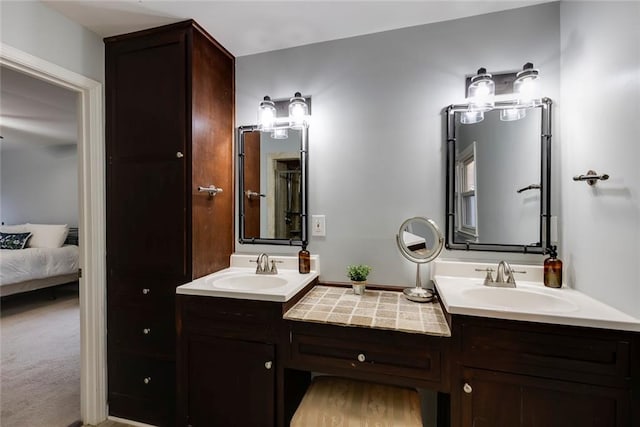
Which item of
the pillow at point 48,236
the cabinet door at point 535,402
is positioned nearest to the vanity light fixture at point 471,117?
the cabinet door at point 535,402

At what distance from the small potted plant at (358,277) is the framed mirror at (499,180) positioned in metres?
0.51

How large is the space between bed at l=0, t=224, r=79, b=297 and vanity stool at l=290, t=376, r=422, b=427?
448 centimetres

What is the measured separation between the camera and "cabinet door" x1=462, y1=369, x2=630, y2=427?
978 mm

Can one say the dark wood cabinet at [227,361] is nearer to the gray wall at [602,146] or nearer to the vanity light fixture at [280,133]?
the vanity light fixture at [280,133]

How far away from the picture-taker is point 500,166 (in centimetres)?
155

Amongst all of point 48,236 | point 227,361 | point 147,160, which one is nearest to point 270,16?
point 147,160

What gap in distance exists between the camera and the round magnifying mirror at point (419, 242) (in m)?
1.53

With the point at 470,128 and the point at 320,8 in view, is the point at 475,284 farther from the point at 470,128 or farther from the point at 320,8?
the point at 320,8

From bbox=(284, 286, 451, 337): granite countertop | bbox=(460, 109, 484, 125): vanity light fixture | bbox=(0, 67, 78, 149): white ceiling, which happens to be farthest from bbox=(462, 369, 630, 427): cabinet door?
bbox=(0, 67, 78, 149): white ceiling

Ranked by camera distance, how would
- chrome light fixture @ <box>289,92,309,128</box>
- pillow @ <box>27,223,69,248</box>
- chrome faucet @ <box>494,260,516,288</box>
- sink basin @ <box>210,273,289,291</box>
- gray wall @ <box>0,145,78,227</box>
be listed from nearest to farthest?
1. chrome faucet @ <box>494,260,516,288</box>
2. sink basin @ <box>210,273,289,291</box>
3. chrome light fixture @ <box>289,92,309,128</box>
4. pillow @ <box>27,223,69,248</box>
5. gray wall @ <box>0,145,78,227</box>

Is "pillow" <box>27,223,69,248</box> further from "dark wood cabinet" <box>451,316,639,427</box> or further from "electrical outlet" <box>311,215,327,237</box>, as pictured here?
"dark wood cabinet" <box>451,316,639,427</box>

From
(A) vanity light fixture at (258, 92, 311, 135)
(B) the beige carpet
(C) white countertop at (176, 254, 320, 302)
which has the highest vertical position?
(A) vanity light fixture at (258, 92, 311, 135)

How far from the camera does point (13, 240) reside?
4176mm

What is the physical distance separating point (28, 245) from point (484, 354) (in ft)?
19.9
